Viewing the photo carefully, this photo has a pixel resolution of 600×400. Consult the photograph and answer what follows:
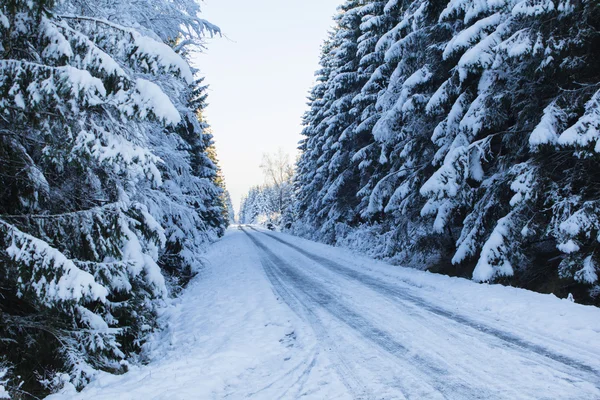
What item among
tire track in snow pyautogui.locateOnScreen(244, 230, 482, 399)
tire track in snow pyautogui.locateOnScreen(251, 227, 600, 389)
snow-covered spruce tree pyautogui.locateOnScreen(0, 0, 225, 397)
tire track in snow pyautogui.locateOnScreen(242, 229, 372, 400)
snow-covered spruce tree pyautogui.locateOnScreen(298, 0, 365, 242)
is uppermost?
snow-covered spruce tree pyautogui.locateOnScreen(298, 0, 365, 242)

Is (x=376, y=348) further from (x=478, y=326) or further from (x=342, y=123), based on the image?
(x=342, y=123)

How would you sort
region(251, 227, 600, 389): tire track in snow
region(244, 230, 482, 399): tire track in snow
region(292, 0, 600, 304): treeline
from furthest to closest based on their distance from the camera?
region(292, 0, 600, 304): treeline → region(251, 227, 600, 389): tire track in snow → region(244, 230, 482, 399): tire track in snow

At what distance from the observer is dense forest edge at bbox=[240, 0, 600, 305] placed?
6570mm

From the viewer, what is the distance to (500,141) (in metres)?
9.80

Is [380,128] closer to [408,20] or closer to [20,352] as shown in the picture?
[408,20]

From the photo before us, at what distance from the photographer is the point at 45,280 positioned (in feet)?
11.8

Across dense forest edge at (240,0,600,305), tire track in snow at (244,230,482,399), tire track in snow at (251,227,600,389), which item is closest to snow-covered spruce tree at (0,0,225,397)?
tire track in snow at (244,230,482,399)

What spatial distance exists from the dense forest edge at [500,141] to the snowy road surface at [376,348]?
4.22 ft

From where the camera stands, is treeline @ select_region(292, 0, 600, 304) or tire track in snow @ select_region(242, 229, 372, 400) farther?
treeline @ select_region(292, 0, 600, 304)

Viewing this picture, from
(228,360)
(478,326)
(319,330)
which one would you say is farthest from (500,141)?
(228,360)

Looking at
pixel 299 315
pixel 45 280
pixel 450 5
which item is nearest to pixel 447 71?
pixel 450 5

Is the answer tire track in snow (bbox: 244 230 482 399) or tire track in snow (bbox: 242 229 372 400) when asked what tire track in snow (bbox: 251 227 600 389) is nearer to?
tire track in snow (bbox: 244 230 482 399)

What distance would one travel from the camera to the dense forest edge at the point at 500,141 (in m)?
6.57

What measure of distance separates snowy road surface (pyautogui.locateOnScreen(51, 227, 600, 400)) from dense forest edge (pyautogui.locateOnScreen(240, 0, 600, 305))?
1.29 meters
